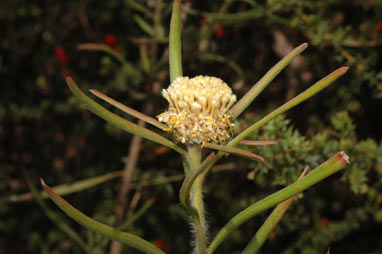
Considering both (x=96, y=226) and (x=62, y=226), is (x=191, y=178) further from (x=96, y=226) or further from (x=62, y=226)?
(x=62, y=226)

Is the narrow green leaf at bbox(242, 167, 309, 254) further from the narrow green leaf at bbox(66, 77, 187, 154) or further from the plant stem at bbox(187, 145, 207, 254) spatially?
the narrow green leaf at bbox(66, 77, 187, 154)

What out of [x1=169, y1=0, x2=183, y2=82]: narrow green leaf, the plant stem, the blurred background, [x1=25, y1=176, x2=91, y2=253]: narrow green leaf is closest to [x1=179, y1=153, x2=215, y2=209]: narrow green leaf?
the plant stem

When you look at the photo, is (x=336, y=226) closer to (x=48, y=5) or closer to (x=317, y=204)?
(x=317, y=204)

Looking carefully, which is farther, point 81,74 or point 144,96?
point 81,74

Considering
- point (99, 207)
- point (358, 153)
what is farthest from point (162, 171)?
point (358, 153)

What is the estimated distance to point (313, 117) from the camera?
2264mm

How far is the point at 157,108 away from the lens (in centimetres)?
222

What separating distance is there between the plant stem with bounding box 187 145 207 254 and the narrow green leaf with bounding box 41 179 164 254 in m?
0.11

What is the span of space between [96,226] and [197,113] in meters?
0.34

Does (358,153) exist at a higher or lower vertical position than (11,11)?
lower

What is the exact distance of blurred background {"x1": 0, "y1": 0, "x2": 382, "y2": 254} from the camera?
1.83m

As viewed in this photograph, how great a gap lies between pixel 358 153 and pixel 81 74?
1717mm

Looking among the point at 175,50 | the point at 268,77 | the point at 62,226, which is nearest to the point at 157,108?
the point at 62,226

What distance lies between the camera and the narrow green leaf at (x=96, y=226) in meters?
0.81
